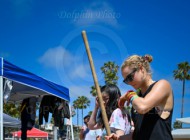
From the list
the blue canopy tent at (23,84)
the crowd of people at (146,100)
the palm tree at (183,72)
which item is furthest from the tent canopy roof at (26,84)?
the palm tree at (183,72)

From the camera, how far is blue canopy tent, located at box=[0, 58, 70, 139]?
5.48 metres

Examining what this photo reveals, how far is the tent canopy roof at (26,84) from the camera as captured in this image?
560 centimetres

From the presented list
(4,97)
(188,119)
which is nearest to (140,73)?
(188,119)

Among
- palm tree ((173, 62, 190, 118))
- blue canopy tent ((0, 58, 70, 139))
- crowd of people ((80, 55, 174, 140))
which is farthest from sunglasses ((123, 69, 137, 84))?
palm tree ((173, 62, 190, 118))

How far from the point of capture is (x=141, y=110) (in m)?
1.79

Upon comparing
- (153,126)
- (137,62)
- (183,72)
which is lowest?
(153,126)

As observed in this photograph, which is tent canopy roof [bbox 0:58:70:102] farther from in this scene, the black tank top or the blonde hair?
the black tank top

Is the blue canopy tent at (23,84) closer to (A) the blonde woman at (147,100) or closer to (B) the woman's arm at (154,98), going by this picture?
(A) the blonde woman at (147,100)

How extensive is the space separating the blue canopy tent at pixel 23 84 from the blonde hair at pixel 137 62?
3.83m

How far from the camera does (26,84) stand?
6.14m

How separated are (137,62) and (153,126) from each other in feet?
1.46

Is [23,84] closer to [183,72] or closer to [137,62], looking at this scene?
[137,62]


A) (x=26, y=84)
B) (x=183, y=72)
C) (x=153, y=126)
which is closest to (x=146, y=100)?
(x=153, y=126)

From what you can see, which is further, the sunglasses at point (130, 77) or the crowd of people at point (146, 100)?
the sunglasses at point (130, 77)
